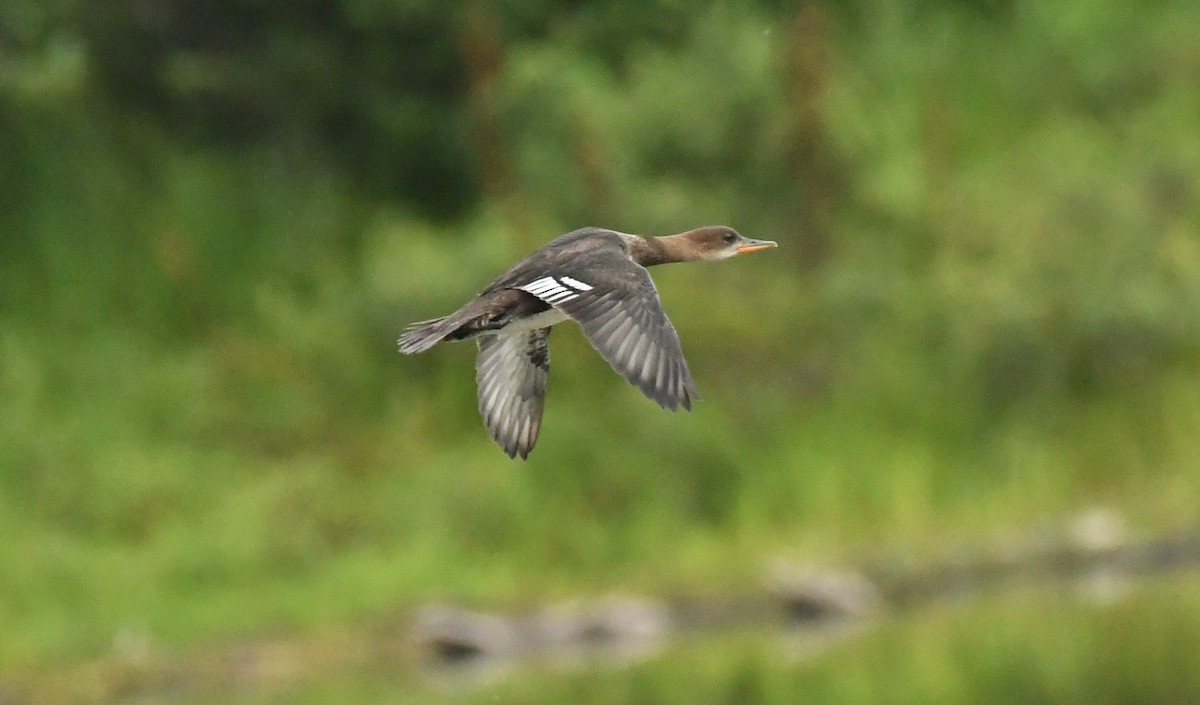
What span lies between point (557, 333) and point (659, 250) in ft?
30.0

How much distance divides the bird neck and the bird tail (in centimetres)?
82

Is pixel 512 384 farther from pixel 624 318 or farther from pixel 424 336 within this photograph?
pixel 624 318

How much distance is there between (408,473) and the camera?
17078mm

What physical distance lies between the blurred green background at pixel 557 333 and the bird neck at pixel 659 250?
569 centimetres

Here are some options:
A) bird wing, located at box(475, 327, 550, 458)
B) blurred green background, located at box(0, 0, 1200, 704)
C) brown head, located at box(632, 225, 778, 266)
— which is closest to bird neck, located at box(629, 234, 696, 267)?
brown head, located at box(632, 225, 778, 266)

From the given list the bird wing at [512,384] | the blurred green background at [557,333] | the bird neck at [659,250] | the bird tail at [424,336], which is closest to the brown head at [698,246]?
the bird neck at [659,250]

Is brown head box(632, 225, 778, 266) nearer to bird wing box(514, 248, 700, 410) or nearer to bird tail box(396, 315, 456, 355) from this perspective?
bird wing box(514, 248, 700, 410)

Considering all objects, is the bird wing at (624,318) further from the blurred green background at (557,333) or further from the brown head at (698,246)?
the blurred green background at (557,333)

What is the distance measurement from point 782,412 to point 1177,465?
299 cm

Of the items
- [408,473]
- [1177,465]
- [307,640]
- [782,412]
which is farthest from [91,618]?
[1177,465]

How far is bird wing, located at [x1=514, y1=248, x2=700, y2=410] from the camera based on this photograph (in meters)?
6.72

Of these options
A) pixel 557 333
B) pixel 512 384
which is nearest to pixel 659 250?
pixel 512 384

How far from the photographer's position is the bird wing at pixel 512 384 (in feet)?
27.4

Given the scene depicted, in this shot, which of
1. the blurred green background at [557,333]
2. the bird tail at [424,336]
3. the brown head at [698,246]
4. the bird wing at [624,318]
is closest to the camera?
the bird wing at [624,318]
